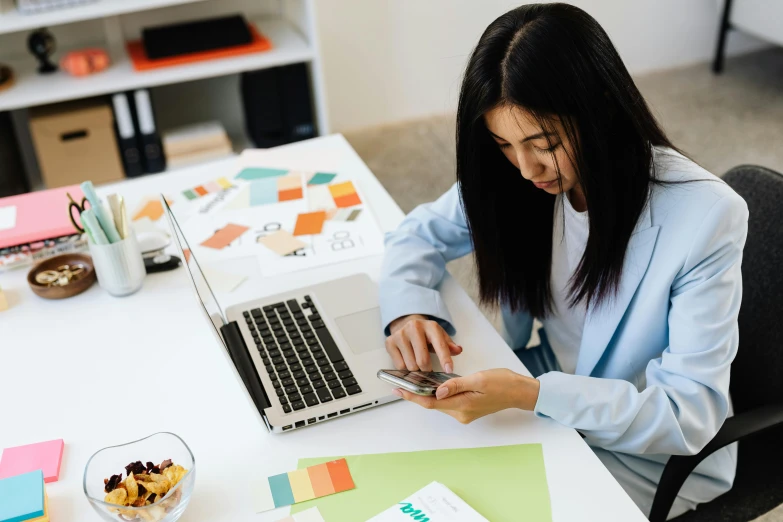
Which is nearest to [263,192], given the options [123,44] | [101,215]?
[101,215]

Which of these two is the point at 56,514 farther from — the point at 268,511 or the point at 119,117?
the point at 119,117

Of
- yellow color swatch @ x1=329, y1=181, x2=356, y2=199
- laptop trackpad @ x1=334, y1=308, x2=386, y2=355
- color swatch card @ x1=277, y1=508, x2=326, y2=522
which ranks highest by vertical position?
yellow color swatch @ x1=329, y1=181, x2=356, y2=199

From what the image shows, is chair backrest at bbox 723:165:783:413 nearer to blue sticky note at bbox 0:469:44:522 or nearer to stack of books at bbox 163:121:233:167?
blue sticky note at bbox 0:469:44:522

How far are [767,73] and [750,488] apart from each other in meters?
3.09

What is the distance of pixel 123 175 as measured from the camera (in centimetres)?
290

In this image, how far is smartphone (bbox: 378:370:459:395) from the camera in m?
1.01

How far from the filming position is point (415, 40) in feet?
11.1

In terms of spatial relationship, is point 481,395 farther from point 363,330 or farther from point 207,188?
point 207,188

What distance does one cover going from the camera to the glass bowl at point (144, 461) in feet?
2.95

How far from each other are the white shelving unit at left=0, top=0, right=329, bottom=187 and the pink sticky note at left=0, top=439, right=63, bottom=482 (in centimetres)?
186

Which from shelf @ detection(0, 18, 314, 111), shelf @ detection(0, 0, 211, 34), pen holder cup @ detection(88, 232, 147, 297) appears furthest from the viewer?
shelf @ detection(0, 18, 314, 111)

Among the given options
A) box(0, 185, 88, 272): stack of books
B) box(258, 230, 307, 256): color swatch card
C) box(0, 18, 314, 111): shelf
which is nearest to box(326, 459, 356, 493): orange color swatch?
box(258, 230, 307, 256): color swatch card

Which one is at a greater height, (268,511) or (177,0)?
(177,0)

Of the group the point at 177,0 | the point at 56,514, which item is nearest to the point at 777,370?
the point at 56,514
